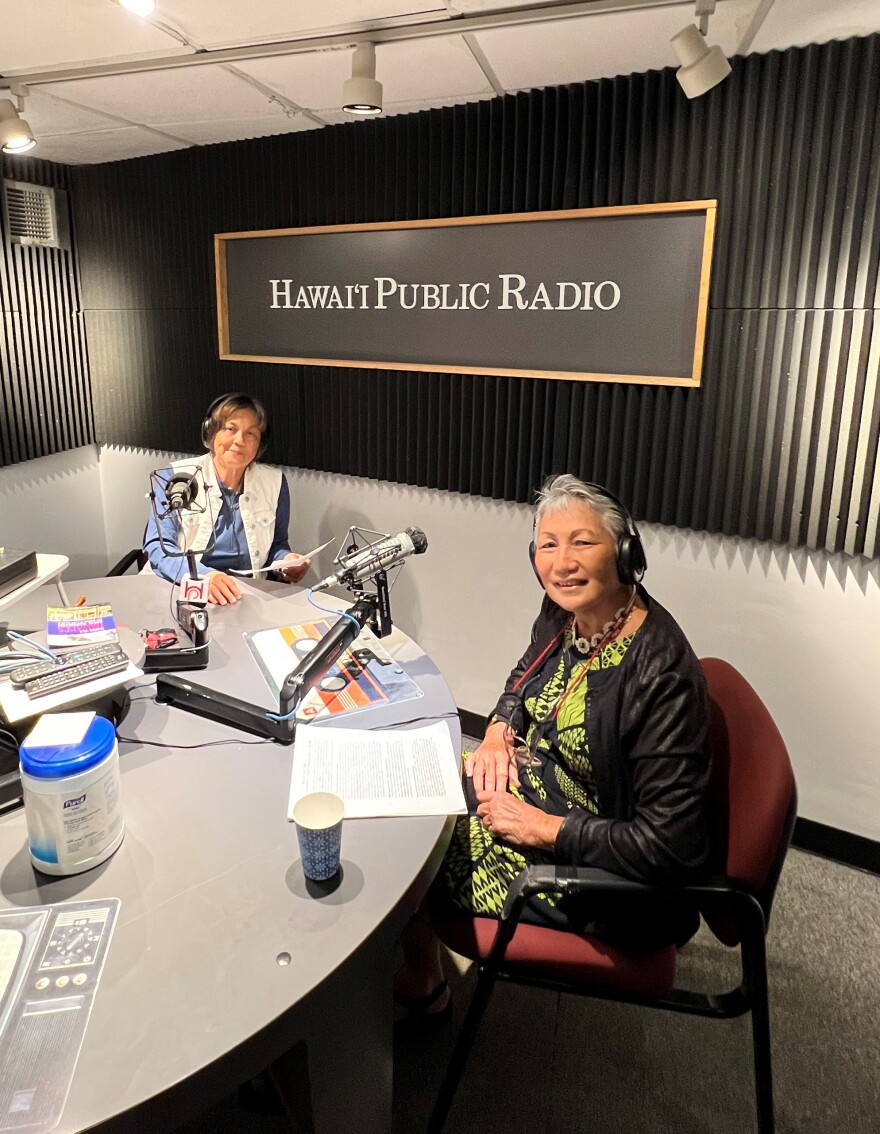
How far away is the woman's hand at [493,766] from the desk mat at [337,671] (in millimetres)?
222

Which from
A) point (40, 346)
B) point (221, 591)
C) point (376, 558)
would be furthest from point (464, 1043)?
point (40, 346)

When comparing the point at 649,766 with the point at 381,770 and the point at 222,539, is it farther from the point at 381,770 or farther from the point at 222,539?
the point at 222,539

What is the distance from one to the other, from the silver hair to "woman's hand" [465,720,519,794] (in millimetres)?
564

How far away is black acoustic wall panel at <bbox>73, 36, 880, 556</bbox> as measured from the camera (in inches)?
90.3

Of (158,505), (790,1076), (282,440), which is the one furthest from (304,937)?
(282,440)

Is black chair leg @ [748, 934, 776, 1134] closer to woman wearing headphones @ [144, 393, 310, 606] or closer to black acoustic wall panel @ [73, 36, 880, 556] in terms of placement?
black acoustic wall panel @ [73, 36, 880, 556]

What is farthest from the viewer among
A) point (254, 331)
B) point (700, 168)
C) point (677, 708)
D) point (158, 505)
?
point (254, 331)

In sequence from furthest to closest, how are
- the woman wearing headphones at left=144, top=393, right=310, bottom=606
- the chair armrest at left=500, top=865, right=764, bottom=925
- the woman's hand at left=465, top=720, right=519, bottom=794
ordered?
1. the woman wearing headphones at left=144, top=393, right=310, bottom=606
2. the woman's hand at left=465, top=720, right=519, bottom=794
3. the chair armrest at left=500, top=865, right=764, bottom=925

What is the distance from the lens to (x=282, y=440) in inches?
143

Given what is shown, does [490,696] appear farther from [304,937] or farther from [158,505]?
[304,937]

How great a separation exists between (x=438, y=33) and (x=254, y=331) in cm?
169

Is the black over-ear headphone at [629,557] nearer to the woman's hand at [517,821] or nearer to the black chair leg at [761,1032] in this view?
the woman's hand at [517,821]

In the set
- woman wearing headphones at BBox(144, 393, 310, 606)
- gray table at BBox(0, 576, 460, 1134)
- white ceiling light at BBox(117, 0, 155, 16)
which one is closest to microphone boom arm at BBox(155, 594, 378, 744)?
gray table at BBox(0, 576, 460, 1134)

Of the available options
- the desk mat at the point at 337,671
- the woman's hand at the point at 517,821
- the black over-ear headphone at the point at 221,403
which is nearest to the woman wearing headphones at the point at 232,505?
the black over-ear headphone at the point at 221,403
